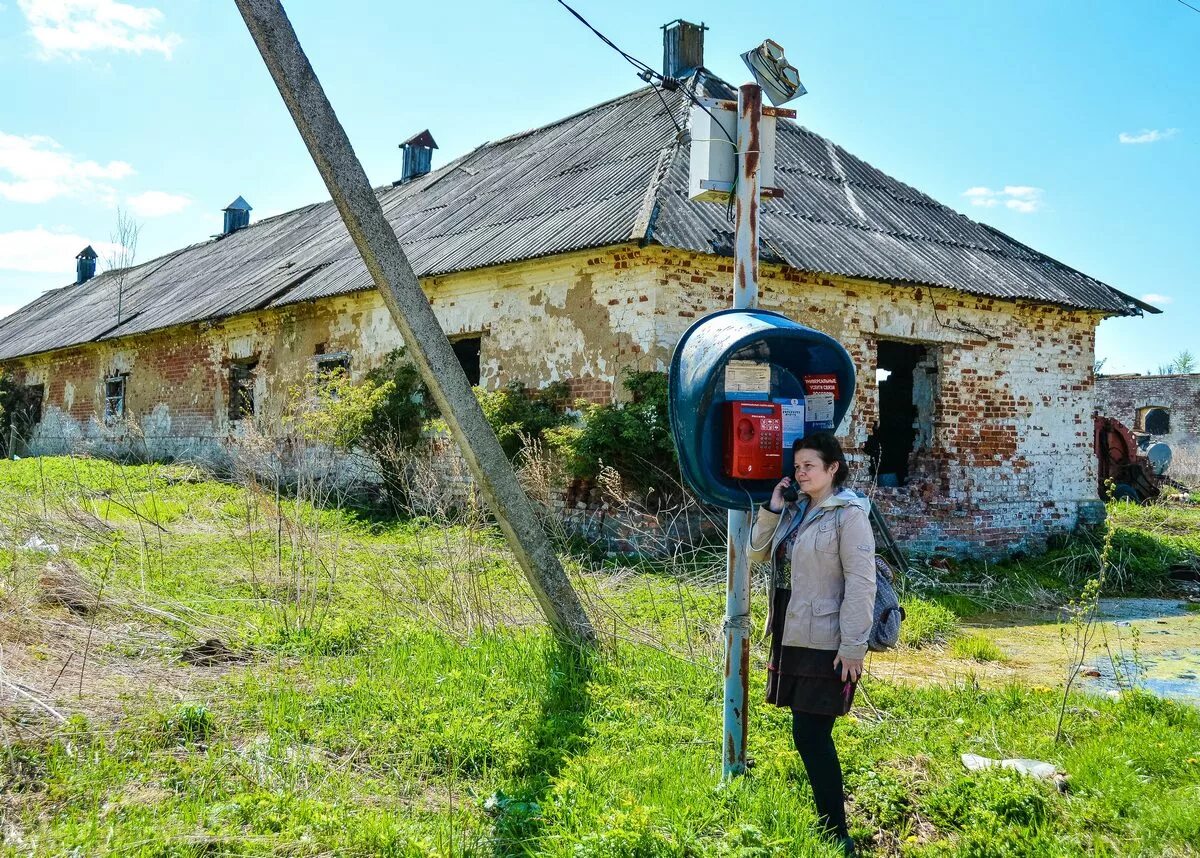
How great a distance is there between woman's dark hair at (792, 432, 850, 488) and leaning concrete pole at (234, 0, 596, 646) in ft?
6.46

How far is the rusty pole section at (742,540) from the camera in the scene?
3514 millimetres

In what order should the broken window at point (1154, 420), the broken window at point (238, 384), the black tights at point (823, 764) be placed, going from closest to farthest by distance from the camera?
the black tights at point (823, 764)
the broken window at point (238, 384)
the broken window at point (1154, 420)

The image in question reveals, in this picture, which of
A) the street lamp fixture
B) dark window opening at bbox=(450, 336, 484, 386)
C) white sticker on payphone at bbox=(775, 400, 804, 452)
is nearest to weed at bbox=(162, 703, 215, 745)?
white sticker on payphone at bbox=(775, 400, 804, 452)

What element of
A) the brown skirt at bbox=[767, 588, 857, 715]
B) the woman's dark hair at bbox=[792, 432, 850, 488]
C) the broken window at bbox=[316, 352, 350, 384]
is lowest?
the brown skirt at bbox=[767, 588, 857, 715]

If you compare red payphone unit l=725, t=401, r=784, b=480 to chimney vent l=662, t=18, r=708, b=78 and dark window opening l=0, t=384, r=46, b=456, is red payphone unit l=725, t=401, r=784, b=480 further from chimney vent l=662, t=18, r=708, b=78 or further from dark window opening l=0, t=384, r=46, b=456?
dark window opening l=0, t=384, r=46, b=456

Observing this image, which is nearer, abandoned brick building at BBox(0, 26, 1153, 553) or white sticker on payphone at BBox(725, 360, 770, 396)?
white sticker on payphone at BBox(725, 360, 770, 396)

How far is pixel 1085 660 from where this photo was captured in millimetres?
6148

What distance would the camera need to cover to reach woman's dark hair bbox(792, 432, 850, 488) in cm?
323

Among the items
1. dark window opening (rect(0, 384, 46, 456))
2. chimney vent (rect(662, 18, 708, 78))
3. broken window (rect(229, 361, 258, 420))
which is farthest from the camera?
dark window opening (rect(0, 384, 46, 456))

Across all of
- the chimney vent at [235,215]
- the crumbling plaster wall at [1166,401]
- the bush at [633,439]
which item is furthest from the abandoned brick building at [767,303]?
the crumbling plaster wall at [1166,401]

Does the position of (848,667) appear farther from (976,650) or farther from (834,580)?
A: (976,650)

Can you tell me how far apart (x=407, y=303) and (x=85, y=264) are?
34.4 m

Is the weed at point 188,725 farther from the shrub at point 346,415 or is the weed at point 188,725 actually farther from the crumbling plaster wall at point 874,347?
the shrub at point 346,415

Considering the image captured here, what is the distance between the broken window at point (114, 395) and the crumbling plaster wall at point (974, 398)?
13596 mm
